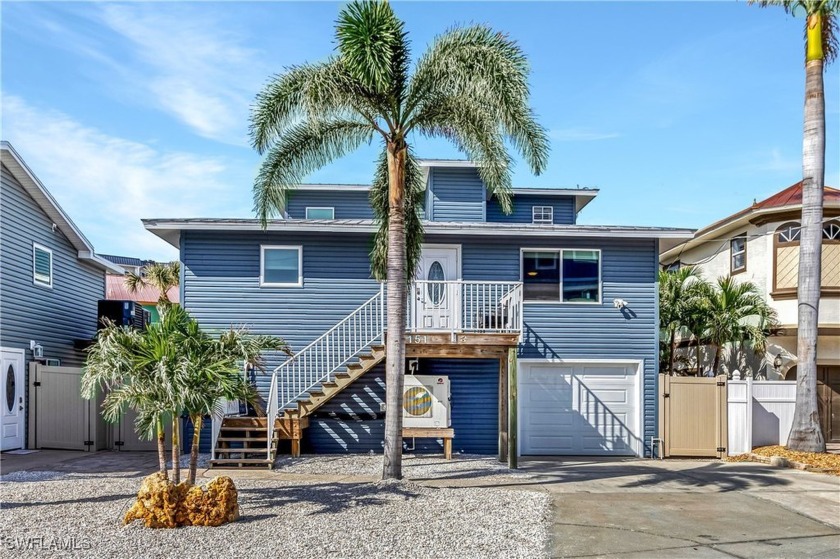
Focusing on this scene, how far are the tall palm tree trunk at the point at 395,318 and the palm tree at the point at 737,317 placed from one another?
30.8 feet

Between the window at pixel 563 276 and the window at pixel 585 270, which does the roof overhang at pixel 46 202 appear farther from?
the window at pixel 585 270

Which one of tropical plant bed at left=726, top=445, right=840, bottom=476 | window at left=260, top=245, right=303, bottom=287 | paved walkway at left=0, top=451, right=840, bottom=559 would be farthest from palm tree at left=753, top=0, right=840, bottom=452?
window at left=260, top=245, right=303, bottom=287

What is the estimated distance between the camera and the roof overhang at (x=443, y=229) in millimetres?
13664

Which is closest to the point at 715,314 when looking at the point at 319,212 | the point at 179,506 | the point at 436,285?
the point at 436,285

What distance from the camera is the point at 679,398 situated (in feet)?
45.9

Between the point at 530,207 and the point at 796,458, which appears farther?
the point at 530,207

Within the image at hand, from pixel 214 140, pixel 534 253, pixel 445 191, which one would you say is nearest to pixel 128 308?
pixel 214 140

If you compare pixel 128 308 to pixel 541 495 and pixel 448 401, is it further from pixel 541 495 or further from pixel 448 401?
pixel 541 495

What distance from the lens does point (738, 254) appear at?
18.5 metres

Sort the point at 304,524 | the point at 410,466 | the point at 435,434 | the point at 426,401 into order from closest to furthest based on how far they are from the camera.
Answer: the point at 304,524 → the point at 410,466 → the point at 435,434 → the point at 426,401

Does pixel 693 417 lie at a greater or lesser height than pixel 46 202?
lesser

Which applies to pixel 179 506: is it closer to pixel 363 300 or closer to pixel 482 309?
pixel 363 300

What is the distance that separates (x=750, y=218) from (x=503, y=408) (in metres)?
9.05

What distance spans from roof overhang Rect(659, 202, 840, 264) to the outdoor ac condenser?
237 inches
